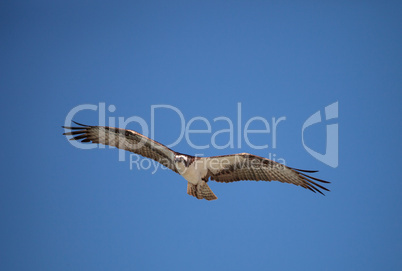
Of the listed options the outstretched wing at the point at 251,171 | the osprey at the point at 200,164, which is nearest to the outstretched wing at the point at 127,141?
the osprey at the point at 200,164

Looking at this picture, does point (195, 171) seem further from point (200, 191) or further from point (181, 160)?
point (200, 191)

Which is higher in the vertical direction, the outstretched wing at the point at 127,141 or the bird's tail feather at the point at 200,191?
the outstretched wing at the point at 127,141

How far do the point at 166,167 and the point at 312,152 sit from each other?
4.22 meters

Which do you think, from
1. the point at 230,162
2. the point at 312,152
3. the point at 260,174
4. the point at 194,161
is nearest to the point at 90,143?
the point at 194,161

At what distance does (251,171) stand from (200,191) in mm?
1255

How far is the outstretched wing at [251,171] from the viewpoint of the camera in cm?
957

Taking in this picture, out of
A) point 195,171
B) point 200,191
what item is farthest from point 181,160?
point 200,191

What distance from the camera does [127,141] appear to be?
32.8 feet

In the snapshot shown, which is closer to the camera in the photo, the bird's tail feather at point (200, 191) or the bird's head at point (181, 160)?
the bird's head at point (181, 160)

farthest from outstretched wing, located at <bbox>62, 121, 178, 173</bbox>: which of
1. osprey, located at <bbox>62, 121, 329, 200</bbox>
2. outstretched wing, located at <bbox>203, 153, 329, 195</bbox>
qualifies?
outstretched wing, located at <bbox>203, 153, 329, 195</bbox>

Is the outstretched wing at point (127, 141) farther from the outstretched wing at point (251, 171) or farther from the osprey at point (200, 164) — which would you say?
the outstretched wing at point (251, 171)

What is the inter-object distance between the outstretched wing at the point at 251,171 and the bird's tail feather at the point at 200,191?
340mm

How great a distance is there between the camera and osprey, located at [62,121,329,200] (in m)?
9.59

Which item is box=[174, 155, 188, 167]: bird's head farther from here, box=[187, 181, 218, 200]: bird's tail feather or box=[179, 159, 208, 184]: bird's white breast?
box=[187, 181, 218, 200]: bird's tail feather
